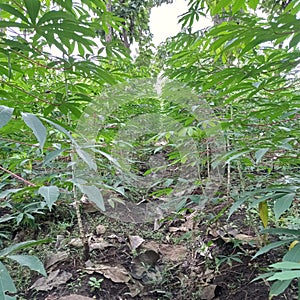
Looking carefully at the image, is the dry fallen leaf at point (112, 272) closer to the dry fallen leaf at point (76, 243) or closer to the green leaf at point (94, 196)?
the dry fallen leaf at point (76, 243)

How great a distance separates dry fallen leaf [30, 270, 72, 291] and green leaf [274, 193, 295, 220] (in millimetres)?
824

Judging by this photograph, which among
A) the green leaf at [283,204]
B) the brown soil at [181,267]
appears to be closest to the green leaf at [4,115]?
the green leaf at [283,204]

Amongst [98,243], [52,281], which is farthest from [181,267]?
[52,281]

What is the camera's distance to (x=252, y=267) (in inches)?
36.9

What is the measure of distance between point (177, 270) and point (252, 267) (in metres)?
0.31

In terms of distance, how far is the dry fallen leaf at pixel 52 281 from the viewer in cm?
97

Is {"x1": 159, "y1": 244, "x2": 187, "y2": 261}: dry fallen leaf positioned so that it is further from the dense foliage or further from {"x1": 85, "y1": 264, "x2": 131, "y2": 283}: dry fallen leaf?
the dense foliage

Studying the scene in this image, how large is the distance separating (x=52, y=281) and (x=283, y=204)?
88 centimetres

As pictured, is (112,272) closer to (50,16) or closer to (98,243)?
(98,243)

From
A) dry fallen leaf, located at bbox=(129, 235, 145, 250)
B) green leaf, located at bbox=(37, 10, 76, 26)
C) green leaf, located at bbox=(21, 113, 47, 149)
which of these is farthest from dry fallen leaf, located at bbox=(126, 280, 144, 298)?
green leaf, located at bbox=(37, 10, 76, 26)

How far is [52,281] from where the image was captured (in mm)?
998

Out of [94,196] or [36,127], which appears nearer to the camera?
[36,127]

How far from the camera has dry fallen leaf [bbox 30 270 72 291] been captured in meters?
0.97

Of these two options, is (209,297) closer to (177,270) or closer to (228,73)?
(177,270)
